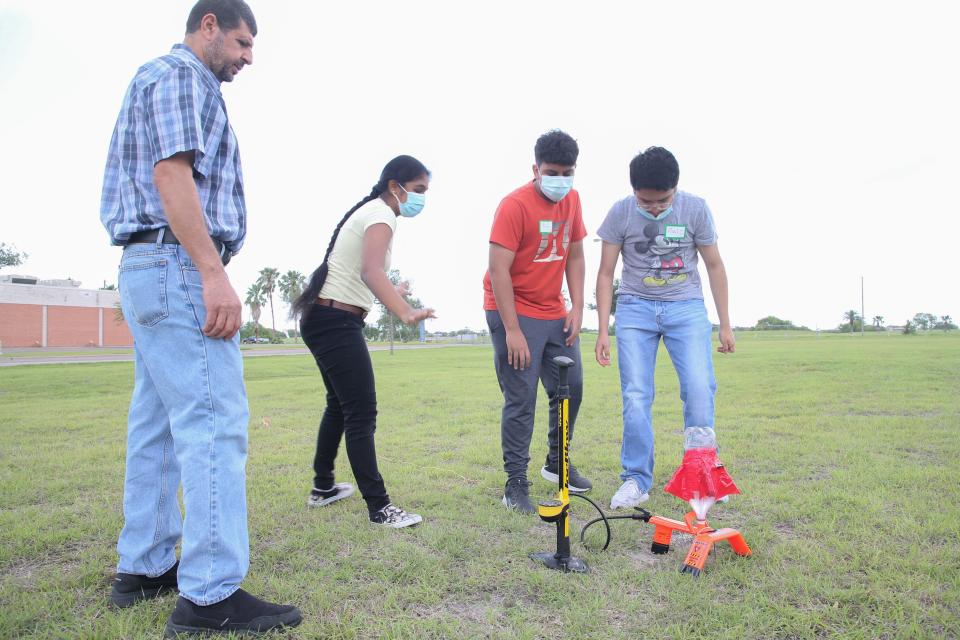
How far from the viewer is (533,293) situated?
3.85 meters

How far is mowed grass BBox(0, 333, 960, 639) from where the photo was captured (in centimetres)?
221

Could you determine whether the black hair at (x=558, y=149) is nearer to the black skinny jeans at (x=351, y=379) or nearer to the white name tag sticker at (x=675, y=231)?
the white name tag sticker at (x=675, y=231)

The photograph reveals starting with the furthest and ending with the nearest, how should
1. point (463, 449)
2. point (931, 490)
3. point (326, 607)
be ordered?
point (463, 449)
point (931, 490)
point (326, 607)

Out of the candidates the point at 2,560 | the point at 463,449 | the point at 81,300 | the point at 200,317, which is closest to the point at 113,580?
the point at 2,560

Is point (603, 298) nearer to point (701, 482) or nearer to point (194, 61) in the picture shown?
point (701, 482)

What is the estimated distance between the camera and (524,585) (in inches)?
99.2

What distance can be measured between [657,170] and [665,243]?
54 cm

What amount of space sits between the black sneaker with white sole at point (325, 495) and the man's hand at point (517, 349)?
55.1 inches

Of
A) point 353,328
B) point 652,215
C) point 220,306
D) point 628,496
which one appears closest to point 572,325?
point 652,215

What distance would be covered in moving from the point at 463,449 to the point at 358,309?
7.72ft

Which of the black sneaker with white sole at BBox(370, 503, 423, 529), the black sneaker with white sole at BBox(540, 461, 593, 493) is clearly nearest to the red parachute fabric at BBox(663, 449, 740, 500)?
the black sneaker with white sole at BBox(540, 461, 593, 493)

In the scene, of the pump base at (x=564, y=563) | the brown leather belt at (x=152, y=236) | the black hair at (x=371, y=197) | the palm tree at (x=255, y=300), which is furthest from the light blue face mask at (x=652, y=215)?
the palm tree at (x=255, y=300)

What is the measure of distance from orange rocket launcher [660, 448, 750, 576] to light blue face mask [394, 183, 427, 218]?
81.2 inches

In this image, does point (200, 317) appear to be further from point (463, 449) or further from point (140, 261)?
point (463, 449)
